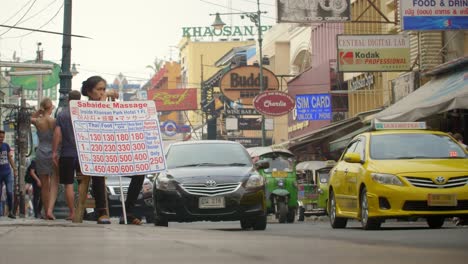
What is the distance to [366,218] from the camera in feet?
56.4

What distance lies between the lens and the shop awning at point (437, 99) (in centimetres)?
2376

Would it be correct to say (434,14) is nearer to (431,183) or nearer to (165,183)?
(165,183)

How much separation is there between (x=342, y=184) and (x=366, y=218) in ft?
5.02

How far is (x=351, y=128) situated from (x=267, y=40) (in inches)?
1713

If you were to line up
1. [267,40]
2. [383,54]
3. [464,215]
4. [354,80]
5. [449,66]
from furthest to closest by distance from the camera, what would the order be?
[267,40] < [354,80] < [383,54] < [449,66] < [464,215]

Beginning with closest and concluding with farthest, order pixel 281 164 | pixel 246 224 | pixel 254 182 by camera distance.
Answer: pixel 254 182
pixel 246 224
pixel 281 164

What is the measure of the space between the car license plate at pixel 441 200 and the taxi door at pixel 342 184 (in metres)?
2.02

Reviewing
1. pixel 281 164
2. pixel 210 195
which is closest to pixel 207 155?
pixel 210 195

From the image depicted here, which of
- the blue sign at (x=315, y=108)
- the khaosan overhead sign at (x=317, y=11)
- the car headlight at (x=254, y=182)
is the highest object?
the khaosan overhead sign at (x=317, y=11)

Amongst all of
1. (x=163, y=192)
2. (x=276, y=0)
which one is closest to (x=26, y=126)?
(x=276, y=0)

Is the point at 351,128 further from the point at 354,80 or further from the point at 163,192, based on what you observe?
the point at 163,192

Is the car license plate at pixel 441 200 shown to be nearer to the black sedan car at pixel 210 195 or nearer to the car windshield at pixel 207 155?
the black sedan car at pixel 210 195

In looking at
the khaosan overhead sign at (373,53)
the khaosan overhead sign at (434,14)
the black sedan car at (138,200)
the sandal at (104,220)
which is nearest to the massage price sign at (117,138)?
the sandal at (104,220)

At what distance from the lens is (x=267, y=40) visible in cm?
8000
